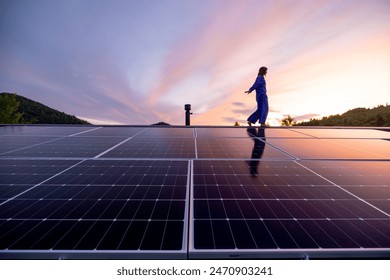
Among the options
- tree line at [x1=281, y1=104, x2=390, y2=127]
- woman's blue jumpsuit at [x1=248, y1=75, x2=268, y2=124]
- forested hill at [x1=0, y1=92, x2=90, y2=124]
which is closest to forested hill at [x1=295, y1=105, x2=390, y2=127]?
tree line at [x1=281, y1=104, x2=390, y2=127]

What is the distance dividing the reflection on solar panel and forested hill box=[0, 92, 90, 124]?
167 ft

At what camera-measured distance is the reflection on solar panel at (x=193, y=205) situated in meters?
2.09

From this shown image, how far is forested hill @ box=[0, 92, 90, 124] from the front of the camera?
43688 millimetres

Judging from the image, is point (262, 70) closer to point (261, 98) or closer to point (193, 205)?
point (261, 98)

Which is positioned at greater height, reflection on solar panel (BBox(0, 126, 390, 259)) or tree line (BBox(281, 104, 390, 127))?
tree line (BBox(281, 104, 390, 127))

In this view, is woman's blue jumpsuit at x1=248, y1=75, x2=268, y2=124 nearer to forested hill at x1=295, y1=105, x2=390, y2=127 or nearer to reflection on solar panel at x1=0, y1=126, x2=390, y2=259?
reflection on solar panel at x1=0, y1=126, x2=390, y2=259

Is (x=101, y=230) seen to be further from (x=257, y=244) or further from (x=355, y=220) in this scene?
(x=355, y=220)

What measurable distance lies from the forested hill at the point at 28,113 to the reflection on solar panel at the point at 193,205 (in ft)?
167

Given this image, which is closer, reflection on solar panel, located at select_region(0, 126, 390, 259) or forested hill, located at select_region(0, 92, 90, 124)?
reflection on solar panel, located at select_region(0, 126, 390, 259)

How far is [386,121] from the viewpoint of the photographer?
27312 millimetres

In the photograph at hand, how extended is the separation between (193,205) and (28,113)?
9035 cm

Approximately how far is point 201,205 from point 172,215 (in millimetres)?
440

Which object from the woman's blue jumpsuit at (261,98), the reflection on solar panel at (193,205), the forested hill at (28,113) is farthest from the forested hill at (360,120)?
the forested hill at (28,113)

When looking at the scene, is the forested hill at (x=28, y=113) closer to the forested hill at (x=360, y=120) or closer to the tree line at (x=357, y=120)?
the tree line at (x=357, y=120)
